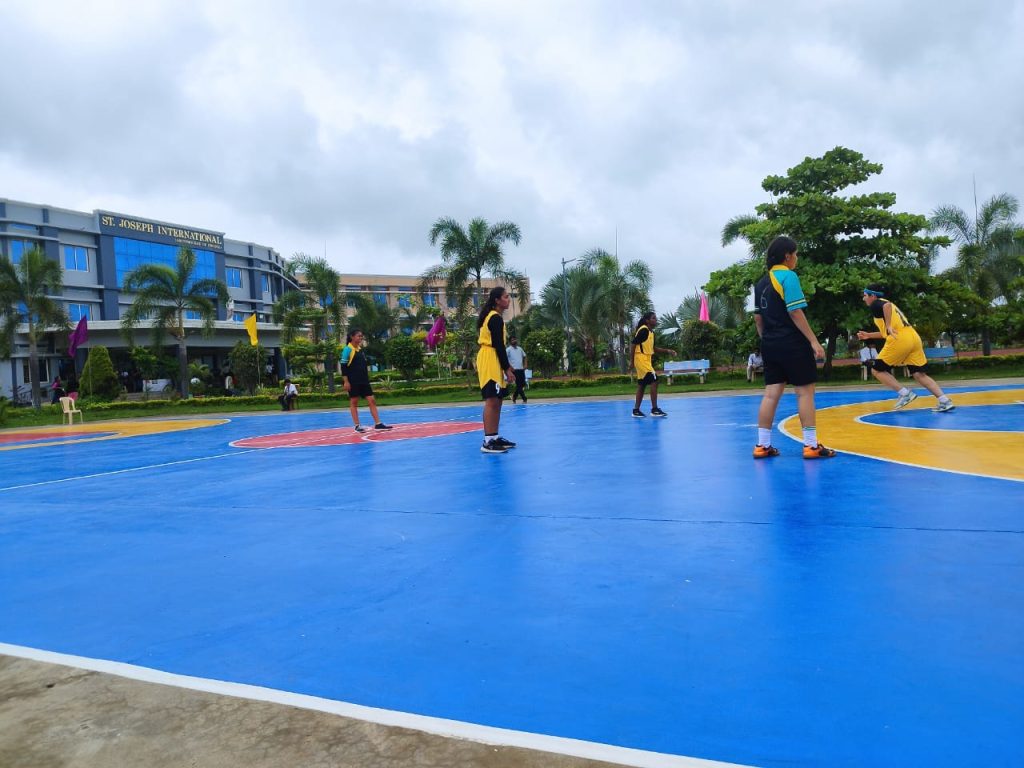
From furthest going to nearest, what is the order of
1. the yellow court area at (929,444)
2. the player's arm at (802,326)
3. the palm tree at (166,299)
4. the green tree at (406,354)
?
the green tree at (406,354)
the palm tree at (166,299)
the player's arm at (802,326)
the yellow court area at (929,444)

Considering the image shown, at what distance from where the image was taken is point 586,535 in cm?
415

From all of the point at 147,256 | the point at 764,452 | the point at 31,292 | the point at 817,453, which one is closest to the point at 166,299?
the point at 31,292

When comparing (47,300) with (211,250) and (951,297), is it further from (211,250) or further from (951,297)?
(951,297)

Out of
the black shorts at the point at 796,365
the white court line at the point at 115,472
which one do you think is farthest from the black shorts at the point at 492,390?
the white court line at the point at 115,472

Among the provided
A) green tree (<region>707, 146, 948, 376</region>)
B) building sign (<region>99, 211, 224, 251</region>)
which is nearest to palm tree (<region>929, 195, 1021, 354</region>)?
green tree (<region>707, 146, 948, 376</region>)

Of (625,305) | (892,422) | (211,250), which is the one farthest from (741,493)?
(211,250)

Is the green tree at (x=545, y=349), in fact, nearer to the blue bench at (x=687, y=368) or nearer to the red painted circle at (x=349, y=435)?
the blue bench at (x=687, y=368)

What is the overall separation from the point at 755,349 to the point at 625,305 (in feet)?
37.4

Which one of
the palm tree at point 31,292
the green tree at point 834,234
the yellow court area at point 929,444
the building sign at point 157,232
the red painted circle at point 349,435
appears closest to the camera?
the yellow court area at point 929,444

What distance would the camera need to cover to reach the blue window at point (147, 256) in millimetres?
53250

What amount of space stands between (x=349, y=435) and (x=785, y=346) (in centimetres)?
795

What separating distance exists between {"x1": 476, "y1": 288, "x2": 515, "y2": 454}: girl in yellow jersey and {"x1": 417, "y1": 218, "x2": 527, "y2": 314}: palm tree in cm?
2304

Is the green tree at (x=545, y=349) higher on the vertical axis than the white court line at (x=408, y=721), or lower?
higher

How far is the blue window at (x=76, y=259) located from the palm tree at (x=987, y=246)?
51085 mm
